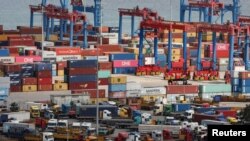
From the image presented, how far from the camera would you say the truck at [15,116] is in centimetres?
1355

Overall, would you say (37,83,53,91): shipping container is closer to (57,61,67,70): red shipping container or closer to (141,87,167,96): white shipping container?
(57,61,67,70): red shipping container

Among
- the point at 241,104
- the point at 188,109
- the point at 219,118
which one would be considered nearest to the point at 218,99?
the point at 241,104

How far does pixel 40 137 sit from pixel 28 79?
628 centimetres

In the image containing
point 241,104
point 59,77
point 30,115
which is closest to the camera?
point 30,115

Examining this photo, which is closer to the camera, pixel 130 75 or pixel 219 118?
pixel 219 118

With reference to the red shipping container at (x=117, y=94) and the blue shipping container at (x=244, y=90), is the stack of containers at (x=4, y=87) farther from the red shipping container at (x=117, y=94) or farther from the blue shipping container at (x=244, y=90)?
the blue shipping container at (x=244, y=90)

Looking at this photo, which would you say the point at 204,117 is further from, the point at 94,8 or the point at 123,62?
the point at 94,8

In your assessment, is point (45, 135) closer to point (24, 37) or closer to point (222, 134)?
point (222, 134)

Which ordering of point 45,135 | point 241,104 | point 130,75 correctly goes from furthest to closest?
point 130,75 → point 241,104 → point 45,135

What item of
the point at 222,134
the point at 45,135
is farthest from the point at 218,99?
the point at 222,134

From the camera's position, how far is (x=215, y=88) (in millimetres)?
18219

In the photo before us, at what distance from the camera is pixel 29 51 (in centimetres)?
2264

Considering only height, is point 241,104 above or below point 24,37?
below

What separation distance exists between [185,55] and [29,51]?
4687 mm
